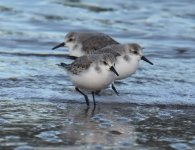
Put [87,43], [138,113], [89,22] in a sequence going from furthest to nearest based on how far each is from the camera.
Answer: [89,22] < [87,43] < [138,113]

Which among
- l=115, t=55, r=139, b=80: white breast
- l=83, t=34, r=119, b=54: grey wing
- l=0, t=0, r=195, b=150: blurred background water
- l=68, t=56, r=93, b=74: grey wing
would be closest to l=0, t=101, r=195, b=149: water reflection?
l=0, t=0, r=195, b=150: blurred background water

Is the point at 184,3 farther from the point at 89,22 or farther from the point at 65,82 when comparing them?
the point at 65,82

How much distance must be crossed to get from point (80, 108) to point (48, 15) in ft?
29.0

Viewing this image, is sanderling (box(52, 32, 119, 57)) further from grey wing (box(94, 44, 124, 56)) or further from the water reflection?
the water reflection

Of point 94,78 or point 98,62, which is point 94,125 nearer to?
point 94,78

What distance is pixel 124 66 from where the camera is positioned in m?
9.09

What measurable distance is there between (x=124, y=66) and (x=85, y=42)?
184 cm

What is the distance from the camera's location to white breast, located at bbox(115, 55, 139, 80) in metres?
9.02

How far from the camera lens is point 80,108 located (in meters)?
8.05

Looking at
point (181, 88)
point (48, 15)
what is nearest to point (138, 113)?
point (181, 88)

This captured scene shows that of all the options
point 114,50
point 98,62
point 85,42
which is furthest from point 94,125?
point 85,42

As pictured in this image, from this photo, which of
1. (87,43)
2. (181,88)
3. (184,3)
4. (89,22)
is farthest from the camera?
(184,3)

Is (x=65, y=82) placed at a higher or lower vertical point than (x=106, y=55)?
lower

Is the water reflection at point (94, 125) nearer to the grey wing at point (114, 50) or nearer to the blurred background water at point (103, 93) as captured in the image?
the blurred background water at point (103, 93)
